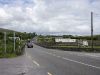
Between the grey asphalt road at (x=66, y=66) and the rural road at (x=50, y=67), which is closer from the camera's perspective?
the grey asphalt road at (x=66, y=66)

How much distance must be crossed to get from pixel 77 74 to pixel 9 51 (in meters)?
28.2

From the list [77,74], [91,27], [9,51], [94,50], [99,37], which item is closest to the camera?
[77,74]

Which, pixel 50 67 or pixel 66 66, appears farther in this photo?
pixel 66 66

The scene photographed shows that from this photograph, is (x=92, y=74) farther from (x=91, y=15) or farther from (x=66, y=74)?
(x=91, y=15)

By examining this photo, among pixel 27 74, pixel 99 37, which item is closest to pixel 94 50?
pixel 27 74

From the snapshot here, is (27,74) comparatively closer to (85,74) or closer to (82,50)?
(85,74)

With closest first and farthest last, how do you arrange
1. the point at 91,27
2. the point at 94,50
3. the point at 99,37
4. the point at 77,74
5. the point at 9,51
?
the point at 77,74 → the point at 9,51 → the point at 94,50 → the point at 91,27 → the point at 99,37

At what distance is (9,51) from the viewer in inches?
1745

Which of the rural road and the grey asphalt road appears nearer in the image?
the grey asphalt road

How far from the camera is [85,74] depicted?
56.0 feet

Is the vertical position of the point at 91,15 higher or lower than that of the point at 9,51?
higher

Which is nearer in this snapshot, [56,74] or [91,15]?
[56,74]

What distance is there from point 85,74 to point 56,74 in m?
1.59

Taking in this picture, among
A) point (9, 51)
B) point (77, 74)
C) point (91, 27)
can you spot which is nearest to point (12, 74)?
point (77, 74)
